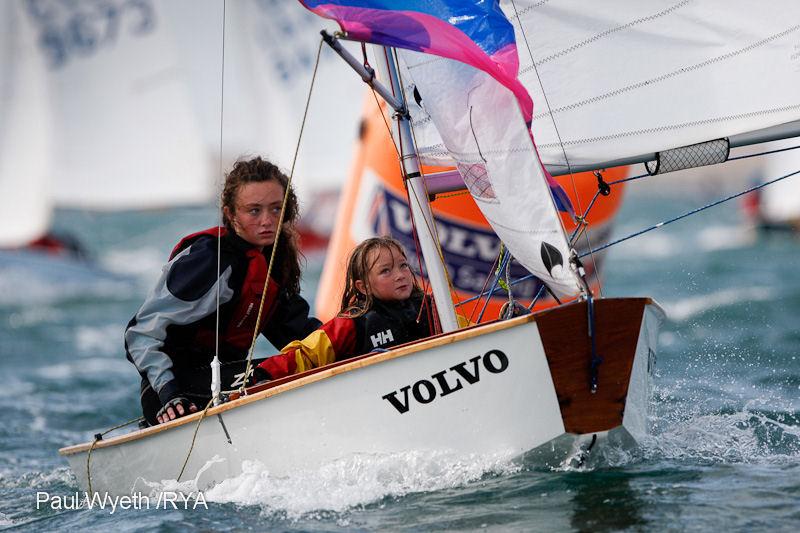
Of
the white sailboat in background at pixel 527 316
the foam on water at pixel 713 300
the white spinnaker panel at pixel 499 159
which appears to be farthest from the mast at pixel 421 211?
the foam on water at pixel 713 300

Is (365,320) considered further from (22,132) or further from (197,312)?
(22,132)

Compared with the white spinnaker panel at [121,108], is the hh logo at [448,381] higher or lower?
lower

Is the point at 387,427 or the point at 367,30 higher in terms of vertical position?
the point at 367,30

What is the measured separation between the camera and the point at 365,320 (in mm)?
3568

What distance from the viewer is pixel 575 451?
3.09 m

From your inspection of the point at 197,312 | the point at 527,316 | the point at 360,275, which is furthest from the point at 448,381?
the point at 197,312

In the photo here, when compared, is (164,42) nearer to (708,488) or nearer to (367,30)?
(367,30)

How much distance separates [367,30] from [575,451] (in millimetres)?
1297

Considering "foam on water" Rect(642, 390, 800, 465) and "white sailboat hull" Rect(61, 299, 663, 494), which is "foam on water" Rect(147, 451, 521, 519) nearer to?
"white sailboat hull" Rect(61, 299, 663, 494)

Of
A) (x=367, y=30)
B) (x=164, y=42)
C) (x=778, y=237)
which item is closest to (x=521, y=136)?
(x=367, y=30)

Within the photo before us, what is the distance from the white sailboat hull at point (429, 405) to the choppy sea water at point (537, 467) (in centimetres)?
6

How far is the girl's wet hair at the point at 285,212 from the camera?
3.76 meters

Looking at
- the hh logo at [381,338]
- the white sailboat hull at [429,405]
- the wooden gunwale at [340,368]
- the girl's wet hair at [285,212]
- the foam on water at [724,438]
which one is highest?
the girl's wet hair at [285,212]

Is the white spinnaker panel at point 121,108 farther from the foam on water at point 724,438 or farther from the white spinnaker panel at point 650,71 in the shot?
the foam on water at point 724,438
